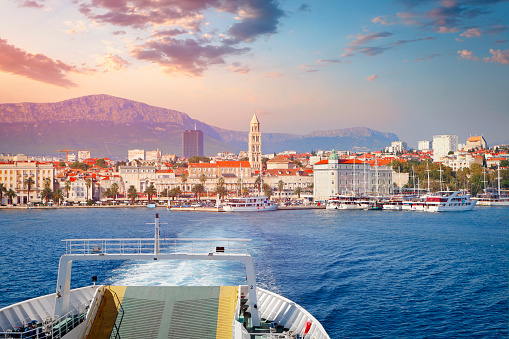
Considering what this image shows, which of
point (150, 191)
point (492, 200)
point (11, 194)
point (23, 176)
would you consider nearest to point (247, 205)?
point (150, 191)

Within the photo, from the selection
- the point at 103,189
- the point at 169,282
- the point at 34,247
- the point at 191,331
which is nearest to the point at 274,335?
the point at 191,331

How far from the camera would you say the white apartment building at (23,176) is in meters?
149

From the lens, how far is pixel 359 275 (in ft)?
116

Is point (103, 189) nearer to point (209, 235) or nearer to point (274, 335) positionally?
point (209, 235)

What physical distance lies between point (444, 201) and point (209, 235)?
205 feet

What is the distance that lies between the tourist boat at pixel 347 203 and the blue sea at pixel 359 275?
175ft

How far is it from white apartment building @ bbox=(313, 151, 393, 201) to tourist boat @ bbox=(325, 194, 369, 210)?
13.4 meters

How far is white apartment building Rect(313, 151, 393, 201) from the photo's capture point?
139 metres

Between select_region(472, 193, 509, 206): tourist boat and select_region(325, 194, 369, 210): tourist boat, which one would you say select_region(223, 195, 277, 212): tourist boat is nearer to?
select_region(325, 194, 369, 210): tourist boat

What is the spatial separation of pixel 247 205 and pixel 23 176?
76.9 meters

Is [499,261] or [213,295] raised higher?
[213,295]

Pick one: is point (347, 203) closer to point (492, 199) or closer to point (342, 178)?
point (342, 178)

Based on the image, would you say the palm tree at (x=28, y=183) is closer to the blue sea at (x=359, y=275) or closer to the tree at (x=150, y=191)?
the tree at (x=150, y=191)

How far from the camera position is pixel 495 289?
31359 millimetres
